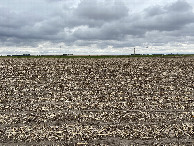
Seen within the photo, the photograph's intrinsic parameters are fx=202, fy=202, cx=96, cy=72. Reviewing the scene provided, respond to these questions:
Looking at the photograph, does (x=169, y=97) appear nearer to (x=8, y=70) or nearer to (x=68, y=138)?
(x=68, y=138)

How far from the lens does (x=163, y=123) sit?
15391 mm

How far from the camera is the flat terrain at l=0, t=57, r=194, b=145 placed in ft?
44.8

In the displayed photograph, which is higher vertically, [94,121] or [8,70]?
[8,70]

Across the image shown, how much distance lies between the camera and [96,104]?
61.8 ft

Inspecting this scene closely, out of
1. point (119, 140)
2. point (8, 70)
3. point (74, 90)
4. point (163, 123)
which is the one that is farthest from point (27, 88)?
point (163, 123)

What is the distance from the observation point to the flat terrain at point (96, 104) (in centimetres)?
1366

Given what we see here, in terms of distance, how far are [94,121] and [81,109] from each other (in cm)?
250

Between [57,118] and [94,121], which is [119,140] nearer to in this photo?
[94,121]

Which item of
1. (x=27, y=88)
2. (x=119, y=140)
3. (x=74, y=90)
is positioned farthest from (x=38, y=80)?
(x=119, y=140)

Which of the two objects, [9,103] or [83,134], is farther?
[9,103]

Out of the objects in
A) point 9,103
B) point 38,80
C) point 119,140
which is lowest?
point 119,140

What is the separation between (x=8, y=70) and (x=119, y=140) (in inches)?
828

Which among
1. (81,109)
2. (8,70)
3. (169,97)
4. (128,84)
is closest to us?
(81,109)

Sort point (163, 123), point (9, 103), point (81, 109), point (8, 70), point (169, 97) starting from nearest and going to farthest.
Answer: point (163, 123)
point (81, 109)
point (9, 103)
point (169, 97)
point (8, 70)
